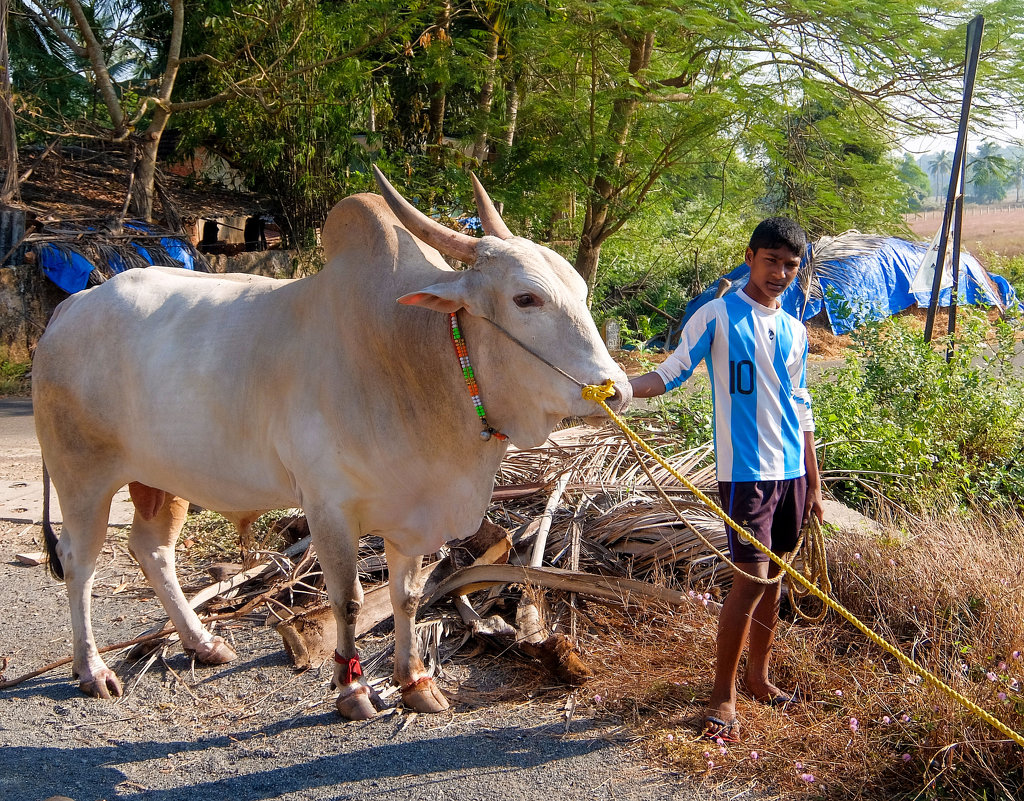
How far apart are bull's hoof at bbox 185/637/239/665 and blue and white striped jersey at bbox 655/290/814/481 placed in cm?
226

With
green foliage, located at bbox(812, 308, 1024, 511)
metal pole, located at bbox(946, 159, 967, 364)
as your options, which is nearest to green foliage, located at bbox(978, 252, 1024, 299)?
metal pole, located at bbox(946, 159, 967, 364)

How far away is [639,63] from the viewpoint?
33.7ft

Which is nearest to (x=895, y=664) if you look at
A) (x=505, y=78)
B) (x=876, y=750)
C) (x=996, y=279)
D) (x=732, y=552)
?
(x=876, y=750)

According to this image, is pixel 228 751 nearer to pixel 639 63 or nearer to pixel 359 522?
pixel 359 522

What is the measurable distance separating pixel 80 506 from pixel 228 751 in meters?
1.27

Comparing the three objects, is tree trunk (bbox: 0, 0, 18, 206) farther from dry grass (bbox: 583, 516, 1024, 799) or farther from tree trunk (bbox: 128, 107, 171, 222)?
dry grass (bbox: 583, 516, 1024, 799)

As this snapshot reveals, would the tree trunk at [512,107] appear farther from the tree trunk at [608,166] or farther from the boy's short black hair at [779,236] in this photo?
the boy's short black hair at [779,236]

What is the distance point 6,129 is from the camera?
11766mm

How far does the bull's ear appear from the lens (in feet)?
9.36

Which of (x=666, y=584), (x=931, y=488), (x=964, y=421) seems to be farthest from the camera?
(x=964, y=421)

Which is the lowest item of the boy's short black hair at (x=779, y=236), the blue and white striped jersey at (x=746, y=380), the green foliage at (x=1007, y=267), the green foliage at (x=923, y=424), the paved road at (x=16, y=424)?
the paved road at (x=16, y=424)

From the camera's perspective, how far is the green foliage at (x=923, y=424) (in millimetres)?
4906

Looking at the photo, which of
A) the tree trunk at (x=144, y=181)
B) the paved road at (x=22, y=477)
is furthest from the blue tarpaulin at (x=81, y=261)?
the paved road at (x=22, y=477)

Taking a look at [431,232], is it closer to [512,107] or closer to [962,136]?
[962,136]
